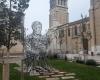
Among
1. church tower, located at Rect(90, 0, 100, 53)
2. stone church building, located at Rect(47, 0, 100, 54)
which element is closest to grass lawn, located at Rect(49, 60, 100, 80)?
stone church building, located at Rect(47, 0, 100, 54)

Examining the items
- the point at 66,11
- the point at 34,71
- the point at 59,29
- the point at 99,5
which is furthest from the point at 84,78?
the point at 66,11

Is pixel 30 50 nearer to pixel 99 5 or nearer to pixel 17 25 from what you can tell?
pixel 17 25

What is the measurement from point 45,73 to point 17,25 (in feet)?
21.4

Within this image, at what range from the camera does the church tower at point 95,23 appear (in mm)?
41625

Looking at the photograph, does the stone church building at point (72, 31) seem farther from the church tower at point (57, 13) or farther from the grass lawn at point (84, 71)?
the grass lawn at point (84, 71)

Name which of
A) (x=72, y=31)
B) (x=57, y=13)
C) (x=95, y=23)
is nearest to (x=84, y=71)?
(x=95, y=23)

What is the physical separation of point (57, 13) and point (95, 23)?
92.0 ft

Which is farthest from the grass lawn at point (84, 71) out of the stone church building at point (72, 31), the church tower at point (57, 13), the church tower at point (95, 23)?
the church tower at point (57, 13)

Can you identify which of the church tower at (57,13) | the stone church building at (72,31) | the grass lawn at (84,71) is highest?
the church tower at (57,13)

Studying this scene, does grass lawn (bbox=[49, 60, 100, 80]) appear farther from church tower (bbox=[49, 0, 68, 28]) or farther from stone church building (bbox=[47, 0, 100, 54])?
church tower (bbox=[49, 0, 68, 28])

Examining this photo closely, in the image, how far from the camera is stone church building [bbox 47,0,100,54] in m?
42.4

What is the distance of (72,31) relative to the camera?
5806cm

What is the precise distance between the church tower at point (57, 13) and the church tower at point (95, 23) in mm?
25998

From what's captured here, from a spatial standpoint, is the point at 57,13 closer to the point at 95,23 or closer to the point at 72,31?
the point at 72,31
